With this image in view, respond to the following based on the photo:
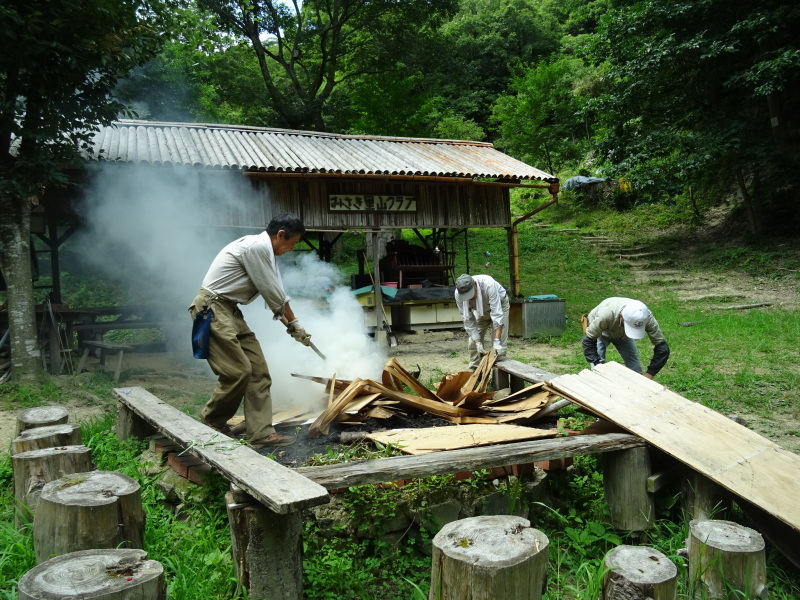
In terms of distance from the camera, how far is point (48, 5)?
741cm

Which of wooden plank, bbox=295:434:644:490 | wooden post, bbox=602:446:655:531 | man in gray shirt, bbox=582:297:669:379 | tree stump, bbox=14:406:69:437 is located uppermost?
man in gray shirt, bbox=582:297:669:379

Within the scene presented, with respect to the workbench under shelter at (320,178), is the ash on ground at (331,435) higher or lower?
lower

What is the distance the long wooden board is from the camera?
3.89m

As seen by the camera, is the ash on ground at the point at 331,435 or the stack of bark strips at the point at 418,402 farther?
the stack of bark strips at the point at 418,402

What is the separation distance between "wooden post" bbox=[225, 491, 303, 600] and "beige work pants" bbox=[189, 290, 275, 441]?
6.26 feet

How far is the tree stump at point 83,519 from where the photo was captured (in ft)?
9.81

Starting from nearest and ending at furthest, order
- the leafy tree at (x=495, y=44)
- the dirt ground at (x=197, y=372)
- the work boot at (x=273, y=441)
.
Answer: the work boot at (x=273, y=441)
the dirt ground at (x=197, y=372)
the leafy tree at (x=495, y=44)

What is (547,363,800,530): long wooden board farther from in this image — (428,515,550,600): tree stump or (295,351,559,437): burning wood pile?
(428,515,550,600): tree stump

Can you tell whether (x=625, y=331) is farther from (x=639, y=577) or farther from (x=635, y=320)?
(x=639, y=577)

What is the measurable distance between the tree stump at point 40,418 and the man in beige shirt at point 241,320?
44.2 inches

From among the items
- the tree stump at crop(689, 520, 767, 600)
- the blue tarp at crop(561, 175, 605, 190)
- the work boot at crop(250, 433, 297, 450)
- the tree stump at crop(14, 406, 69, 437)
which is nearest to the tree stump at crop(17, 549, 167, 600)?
the work boot at crop(250, 433, 297, 450)

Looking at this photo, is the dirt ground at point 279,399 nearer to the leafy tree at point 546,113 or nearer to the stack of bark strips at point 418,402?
the stack of bark strips at point 418,402

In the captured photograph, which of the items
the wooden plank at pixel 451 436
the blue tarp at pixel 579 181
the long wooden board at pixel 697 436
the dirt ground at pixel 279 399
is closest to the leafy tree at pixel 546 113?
the blue tarp at pixel 579 181

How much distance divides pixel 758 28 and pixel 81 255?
21213 millimetres
